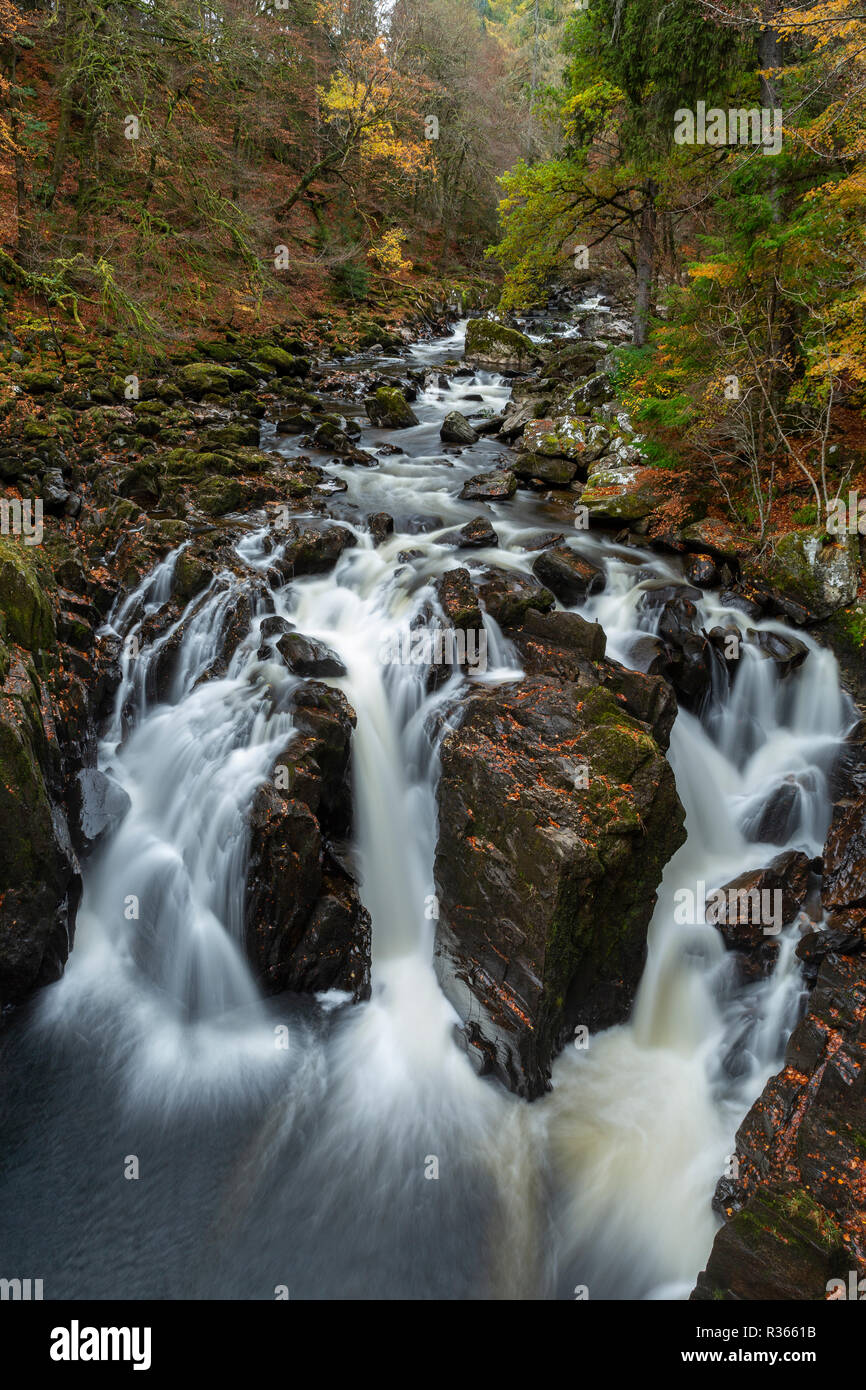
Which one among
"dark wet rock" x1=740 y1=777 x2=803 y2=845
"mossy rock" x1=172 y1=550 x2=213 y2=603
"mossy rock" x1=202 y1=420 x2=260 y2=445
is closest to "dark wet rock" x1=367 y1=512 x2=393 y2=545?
"mossy rock" x1=172 y1=550 x2=213 y2=603

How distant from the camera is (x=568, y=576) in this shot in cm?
973

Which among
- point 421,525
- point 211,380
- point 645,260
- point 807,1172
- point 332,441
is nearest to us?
point 807,1172

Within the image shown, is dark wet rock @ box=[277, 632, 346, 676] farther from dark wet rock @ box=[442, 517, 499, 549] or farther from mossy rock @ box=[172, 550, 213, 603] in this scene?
dark wet rock @ box=[442, 517, 499, 549]

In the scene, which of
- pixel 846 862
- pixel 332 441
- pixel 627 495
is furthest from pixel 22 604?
pixel 332 441

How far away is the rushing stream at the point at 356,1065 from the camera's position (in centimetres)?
496

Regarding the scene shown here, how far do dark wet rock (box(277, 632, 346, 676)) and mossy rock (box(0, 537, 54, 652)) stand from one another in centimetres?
248

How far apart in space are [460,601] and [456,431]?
Result: 8960mm

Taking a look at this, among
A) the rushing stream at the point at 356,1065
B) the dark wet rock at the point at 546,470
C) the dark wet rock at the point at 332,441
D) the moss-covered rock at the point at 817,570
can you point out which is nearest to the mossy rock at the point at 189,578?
the rushing stream at the point at 356,1065

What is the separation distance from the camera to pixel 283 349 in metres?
20.7

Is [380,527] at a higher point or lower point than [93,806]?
higher

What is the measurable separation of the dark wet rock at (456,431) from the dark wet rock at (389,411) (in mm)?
1293

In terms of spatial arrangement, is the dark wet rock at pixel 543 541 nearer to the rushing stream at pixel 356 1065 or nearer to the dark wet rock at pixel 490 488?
the dark wet rock at pixel 490 488

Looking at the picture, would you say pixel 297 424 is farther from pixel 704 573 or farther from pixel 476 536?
pixel 704 573

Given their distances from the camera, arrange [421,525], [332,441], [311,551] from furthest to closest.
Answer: [332,441] → [421,525] → [311,551]
